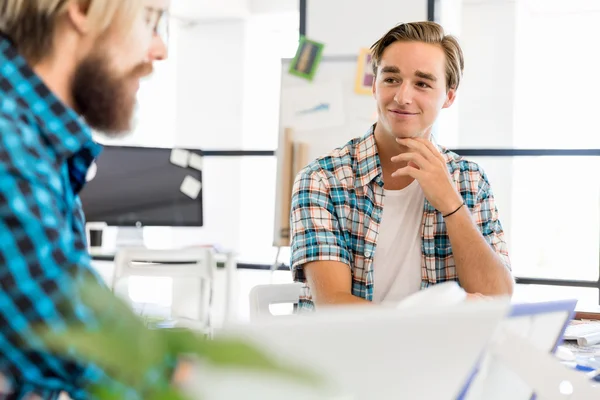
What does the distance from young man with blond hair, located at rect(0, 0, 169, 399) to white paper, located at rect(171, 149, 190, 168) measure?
317 cm

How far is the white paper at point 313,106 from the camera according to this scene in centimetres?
323

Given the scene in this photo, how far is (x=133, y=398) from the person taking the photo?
263 mm

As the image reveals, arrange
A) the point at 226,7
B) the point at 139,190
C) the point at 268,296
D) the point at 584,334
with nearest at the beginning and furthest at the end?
the point at 584,334
the point at 268,296
the point at 139,190
the point at 226,7

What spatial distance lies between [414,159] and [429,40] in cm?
31

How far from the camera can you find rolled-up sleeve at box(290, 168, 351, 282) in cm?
152

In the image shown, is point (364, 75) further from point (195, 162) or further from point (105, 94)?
point (105, 94)

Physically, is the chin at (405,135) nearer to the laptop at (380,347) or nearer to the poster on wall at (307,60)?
the laptop at (380,347)

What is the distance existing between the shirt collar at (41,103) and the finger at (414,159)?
36.7 inches

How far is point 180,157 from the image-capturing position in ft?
13.3

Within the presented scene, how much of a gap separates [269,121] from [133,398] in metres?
5.68

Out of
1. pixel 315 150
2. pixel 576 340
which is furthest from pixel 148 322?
pixel 315 150

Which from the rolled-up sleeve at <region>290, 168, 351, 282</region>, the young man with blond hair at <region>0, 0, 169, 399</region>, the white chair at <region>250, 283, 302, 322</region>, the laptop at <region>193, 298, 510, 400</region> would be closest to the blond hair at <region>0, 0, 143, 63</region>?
the young man with blond hair at <region>0, 0, 169, 399</region>

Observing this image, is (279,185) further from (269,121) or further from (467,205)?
(269,121)

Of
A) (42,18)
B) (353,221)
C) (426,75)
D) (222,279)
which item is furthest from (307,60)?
(42,18)
